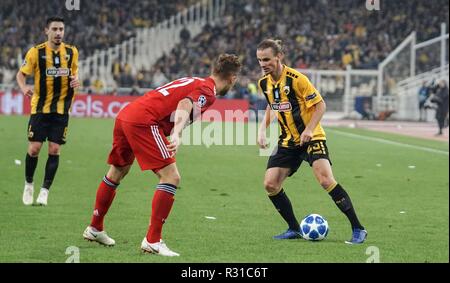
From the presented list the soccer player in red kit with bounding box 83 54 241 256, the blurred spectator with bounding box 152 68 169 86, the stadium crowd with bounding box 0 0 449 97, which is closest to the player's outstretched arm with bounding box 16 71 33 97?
the soccer player in red kit with bounding box 83 54 241 256

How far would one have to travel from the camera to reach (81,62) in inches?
1641

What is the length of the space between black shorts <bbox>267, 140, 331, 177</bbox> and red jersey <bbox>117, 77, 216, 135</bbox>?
1.63 m

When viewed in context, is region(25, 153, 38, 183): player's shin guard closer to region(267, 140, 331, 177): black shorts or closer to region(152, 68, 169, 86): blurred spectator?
region(267, 140, 331, 177): black shorts

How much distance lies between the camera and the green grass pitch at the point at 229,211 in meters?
8.82

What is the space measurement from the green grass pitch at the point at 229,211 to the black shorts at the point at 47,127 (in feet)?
2.74

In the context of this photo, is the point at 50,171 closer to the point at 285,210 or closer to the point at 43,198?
the point at 43,198

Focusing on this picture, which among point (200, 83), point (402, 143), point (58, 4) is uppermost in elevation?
Answer: point (58, 4)

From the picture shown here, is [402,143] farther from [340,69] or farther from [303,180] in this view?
[340,69]

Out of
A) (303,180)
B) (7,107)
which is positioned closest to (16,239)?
(303,180)

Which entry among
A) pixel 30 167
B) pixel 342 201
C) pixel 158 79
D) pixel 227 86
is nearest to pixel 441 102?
pixel 158 79

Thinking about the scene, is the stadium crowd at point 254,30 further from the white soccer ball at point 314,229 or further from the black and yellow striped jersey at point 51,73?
the white soccer ball at point 314,229

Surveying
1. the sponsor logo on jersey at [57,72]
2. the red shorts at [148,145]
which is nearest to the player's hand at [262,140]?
the red shorts at [148,145]

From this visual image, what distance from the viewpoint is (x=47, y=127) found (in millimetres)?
12328
